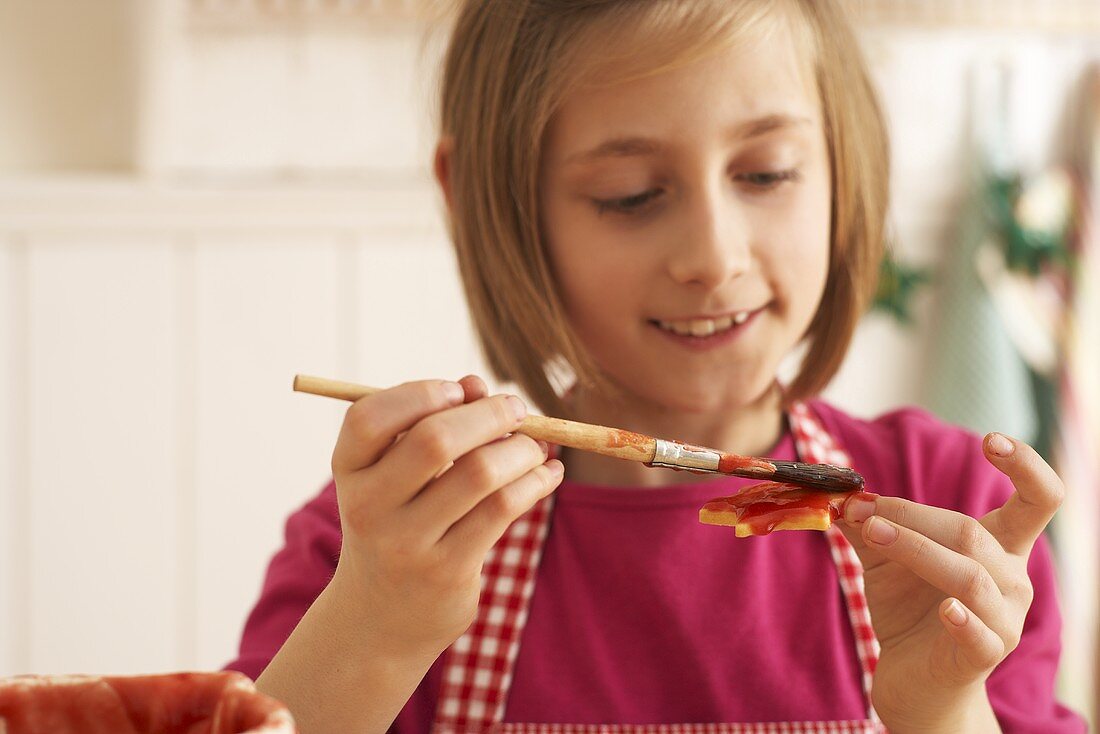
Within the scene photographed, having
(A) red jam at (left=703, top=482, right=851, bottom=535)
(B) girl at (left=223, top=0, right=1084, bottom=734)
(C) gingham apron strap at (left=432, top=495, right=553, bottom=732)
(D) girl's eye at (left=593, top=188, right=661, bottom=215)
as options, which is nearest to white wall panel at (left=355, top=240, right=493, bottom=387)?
(B) girl at (left=223, top=0, right=1084, bottom=734)

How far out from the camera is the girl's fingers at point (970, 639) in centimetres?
64

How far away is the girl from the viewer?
70 centimetres

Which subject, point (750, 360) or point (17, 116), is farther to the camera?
point (17, 116)

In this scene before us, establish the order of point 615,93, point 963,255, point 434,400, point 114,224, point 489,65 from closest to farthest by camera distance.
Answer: point 434,400, point 615,93, point 489,65, point 114,224, point 963,255

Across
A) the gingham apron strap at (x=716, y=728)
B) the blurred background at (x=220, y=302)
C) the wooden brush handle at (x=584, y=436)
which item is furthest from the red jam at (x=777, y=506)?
the blurred background at (x=220, y=302)

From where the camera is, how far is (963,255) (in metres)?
1.67

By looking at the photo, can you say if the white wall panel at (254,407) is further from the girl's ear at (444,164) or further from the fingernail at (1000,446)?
the fingernail at (1000,446)

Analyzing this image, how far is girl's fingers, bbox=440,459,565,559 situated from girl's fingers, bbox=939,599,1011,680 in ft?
0.73

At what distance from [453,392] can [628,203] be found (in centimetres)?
29

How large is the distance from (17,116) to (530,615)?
42.7 inches

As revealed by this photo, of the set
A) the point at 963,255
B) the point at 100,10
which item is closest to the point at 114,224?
the point at 100,10

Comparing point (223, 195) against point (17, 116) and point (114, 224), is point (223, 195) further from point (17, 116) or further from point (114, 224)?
point (17, 116)

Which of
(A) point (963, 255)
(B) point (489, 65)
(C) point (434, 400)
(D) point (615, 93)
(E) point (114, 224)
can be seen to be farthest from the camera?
(A) point (963, 255)

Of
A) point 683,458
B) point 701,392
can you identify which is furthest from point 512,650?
point 683,458
